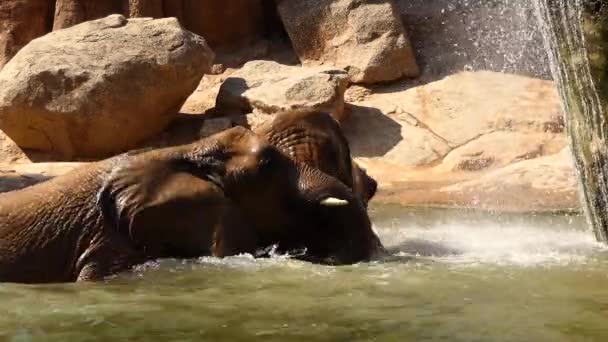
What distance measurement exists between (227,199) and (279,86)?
9.06 metres

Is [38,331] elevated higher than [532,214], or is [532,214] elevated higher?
[38,331]

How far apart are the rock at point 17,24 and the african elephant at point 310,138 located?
11193 mm

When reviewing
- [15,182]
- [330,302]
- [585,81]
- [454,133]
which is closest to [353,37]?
[454,133]

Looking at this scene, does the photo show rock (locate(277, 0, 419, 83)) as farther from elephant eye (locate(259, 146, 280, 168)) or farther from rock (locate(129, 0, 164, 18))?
elephant eye (locate(259, 146, 280, 168))

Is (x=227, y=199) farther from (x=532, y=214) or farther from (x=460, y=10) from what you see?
(x=460, y=10)

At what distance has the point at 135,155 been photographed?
17.6ft

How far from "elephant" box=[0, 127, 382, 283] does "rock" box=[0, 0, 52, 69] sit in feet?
38.7

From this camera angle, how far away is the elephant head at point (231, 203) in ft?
16.7

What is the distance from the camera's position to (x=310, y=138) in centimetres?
609

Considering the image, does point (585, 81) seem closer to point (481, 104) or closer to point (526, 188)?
point (526, 188)

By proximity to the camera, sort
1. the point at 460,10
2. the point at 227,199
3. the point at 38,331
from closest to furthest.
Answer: the point at 38,331, the point at 227,199, the point at 460,10

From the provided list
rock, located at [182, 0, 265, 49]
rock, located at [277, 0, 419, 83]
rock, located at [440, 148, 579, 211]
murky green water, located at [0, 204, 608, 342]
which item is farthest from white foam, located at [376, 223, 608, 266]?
rock, located at [182, 0, 265, 49]

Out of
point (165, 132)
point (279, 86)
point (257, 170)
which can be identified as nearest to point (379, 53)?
point (279, 86)

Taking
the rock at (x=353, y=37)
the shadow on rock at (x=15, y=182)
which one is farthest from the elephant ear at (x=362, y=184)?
the rock at (x=353, y=37)
